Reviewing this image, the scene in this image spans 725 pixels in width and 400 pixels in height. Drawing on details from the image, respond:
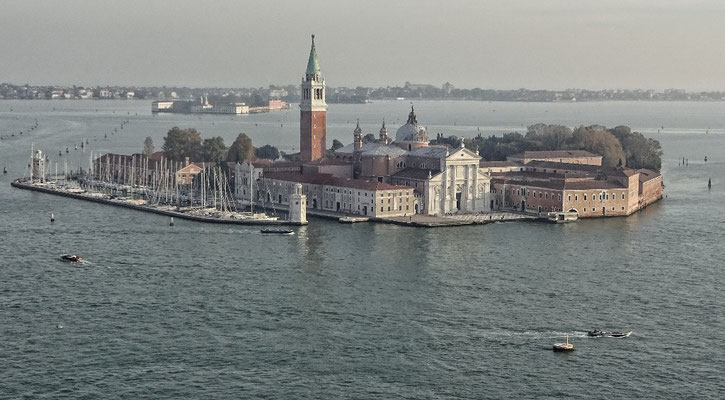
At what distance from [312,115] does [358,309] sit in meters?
23.8

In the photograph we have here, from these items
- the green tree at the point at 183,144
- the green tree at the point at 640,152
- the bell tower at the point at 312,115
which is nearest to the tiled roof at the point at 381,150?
the bell tower at the point at 312,115

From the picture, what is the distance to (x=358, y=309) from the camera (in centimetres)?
2511

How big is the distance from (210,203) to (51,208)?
20.0ft

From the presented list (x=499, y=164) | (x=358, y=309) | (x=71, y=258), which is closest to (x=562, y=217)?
(x=499, y=164)

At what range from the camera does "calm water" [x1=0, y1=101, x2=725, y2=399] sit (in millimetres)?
19969

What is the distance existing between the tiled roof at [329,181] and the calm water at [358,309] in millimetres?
2507

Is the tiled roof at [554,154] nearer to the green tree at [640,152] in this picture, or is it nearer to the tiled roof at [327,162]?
Answer: the green tree at [640,152]

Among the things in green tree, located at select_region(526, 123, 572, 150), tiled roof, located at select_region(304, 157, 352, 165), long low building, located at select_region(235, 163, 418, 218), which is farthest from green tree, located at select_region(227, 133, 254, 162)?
green tree, located at select_region(526, 123, 572, 150)

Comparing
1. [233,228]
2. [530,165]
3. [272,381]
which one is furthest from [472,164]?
[272,381]

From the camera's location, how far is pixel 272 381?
19875mm

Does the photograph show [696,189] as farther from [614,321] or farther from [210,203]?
[614,321]

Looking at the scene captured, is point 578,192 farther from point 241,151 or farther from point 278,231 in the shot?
point 241,151

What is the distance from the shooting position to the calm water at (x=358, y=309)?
786 inches

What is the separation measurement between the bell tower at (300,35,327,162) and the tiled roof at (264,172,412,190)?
305 cm
